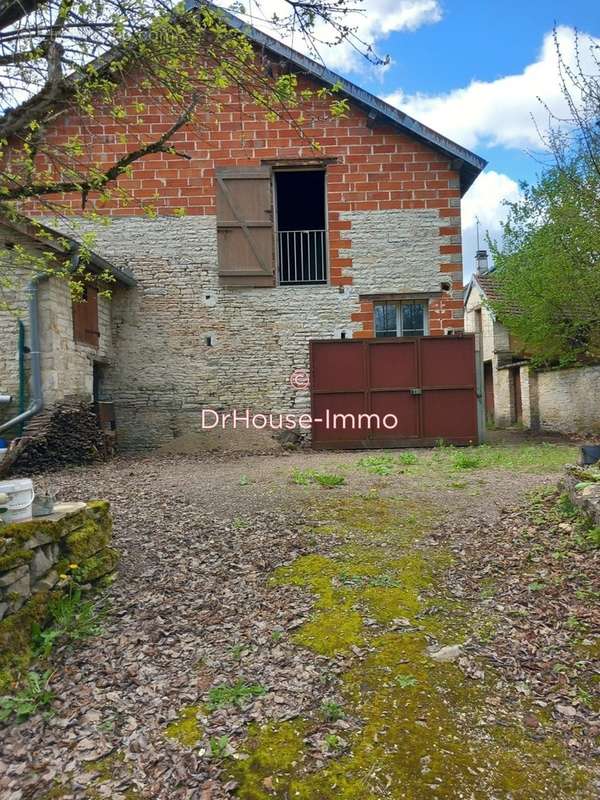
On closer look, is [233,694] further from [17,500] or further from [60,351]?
[60,351]

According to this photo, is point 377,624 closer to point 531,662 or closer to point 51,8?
point 531,662

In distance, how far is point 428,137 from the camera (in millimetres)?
10086

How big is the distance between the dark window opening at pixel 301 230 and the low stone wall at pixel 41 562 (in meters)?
7.61

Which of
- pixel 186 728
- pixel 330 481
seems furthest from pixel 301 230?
pixel 186 728

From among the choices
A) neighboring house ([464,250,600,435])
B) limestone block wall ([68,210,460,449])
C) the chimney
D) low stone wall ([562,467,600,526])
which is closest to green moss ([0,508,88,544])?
low stone wall ([562,467,600,526])

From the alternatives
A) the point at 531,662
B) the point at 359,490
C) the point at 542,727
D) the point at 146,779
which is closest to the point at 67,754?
the point at 146,779

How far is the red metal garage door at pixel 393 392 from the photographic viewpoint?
33.9 feet

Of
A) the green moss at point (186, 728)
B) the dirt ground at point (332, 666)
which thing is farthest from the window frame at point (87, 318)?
the green moss at point (186, 728)

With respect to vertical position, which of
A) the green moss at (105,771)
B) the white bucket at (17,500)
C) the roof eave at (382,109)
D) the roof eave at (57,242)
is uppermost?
the roof eave at (382,109)

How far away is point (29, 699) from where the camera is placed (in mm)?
2580

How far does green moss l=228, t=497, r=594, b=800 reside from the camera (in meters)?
2.02

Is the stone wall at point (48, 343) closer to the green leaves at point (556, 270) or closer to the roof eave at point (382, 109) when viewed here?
the roof eave at point (382, 109)

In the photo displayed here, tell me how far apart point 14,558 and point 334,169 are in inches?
366

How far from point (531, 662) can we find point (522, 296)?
12.6 m
